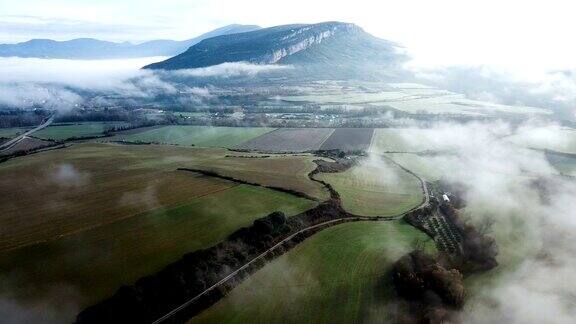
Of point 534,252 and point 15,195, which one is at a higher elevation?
point 15,195

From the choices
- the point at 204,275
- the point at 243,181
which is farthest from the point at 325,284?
the point at 243,181

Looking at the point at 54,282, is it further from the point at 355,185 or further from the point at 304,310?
the point at 355,185

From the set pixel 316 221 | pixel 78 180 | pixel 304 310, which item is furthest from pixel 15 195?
pixel 304 310

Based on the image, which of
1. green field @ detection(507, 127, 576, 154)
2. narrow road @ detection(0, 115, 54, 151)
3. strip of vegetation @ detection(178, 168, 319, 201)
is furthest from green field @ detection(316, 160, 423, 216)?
narrow road @ detection(0, 115, 54, 151)

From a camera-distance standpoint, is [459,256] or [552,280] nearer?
[552,280]

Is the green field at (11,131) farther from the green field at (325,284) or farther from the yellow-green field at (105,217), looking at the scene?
the green field at (325,284)
